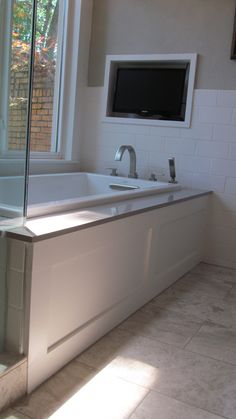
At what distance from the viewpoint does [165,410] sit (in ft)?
5.06

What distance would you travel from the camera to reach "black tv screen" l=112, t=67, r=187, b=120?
339 centimetres

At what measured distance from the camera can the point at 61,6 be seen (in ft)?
11.5

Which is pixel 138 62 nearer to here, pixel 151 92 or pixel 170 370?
pixel 151 92

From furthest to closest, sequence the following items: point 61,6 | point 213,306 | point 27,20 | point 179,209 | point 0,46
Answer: point 61,6
point 179,209
point 213,306
point 0,46
point 27,20

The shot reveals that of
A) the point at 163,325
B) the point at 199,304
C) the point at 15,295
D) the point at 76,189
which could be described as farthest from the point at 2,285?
the point at 76,189

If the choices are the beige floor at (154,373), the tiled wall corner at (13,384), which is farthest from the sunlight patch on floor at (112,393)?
the tiled wall corner at (13,384)

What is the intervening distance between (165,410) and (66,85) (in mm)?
2821

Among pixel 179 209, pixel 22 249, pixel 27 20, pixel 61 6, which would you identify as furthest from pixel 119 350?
pixel 61 6

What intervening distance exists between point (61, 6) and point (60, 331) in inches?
111

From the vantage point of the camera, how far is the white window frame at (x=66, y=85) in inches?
139

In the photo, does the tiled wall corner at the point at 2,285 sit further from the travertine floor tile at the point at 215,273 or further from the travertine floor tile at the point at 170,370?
the travertine floor tile at the point at 215,273

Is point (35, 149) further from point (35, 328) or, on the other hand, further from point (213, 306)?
point (35, 328)

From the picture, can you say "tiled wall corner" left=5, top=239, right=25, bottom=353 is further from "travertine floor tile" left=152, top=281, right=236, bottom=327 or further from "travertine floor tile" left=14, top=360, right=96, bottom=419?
"travertine floor tile" left=152, top=281, right=236, bottom=327

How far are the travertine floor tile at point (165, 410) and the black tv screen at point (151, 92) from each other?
234 centimetres
